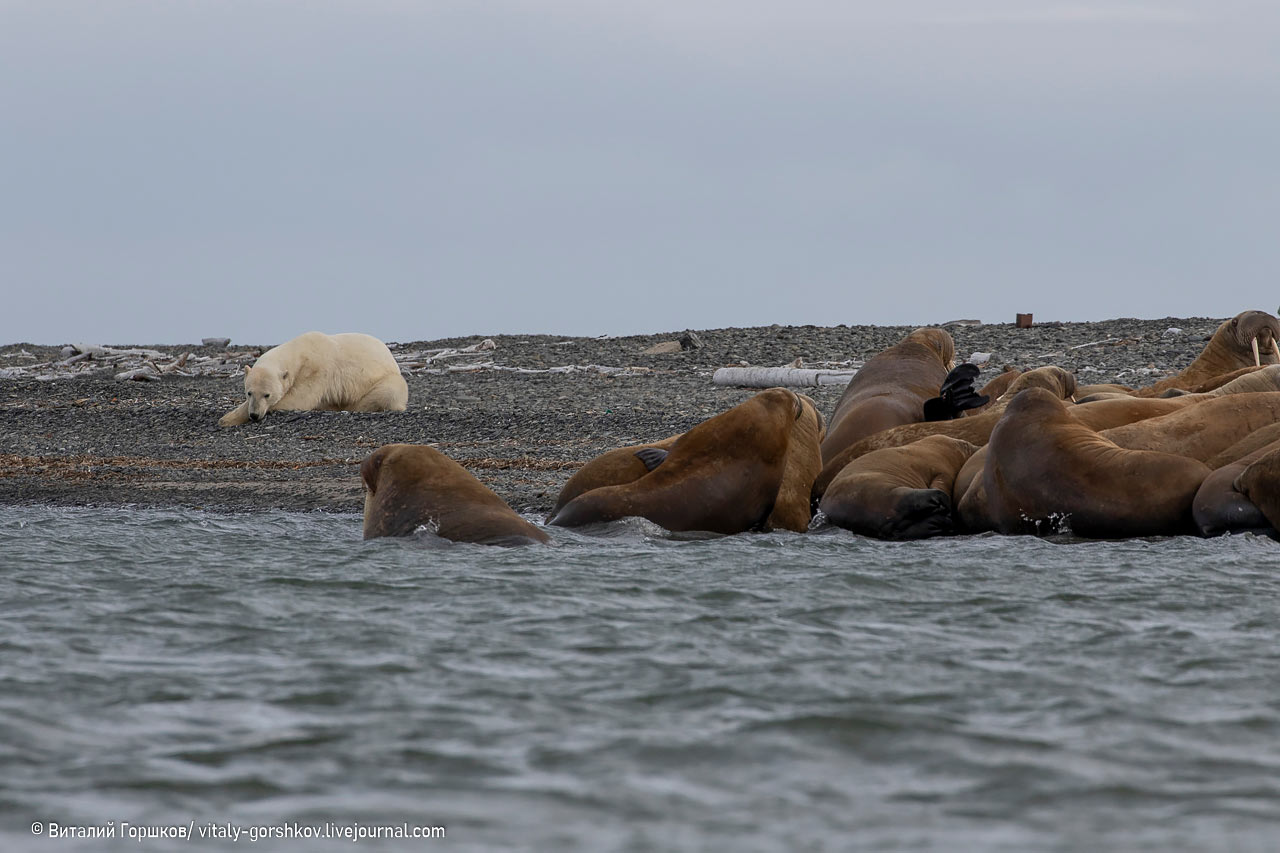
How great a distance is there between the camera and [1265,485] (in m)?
8.59

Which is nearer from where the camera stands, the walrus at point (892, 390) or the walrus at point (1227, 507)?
the walrus at point (1227, 507)

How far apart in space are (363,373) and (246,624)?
14.0 meters

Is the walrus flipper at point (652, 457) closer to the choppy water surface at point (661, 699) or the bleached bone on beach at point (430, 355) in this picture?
the choppy water surface at point (661, 699)

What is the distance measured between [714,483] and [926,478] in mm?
1713

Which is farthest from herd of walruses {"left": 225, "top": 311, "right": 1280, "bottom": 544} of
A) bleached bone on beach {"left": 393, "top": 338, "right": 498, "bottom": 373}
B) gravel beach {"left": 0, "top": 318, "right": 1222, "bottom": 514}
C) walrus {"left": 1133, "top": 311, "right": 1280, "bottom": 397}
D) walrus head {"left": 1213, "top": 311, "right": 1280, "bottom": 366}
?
bleached bone on beach {"left": 393, "top": 338, "right": 498, "bottom": 373}

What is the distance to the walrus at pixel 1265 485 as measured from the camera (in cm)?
855

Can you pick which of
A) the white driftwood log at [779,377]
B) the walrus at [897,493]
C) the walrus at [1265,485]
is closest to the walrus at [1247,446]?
the walrus at [1265,485]

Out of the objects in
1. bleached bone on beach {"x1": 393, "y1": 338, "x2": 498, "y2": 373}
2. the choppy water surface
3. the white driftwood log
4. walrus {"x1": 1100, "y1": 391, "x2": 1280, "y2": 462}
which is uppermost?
bleached bone on beach {"x1": 393, "y1": 338, "x2": 498, "y2": 373}

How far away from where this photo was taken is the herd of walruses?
8.98m

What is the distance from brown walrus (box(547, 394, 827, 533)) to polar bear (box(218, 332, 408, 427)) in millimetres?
9418

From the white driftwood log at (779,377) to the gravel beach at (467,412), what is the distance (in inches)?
11.7

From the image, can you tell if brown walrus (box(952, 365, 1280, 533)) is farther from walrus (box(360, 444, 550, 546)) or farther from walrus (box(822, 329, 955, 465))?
walrus (box(360, 444, 550, 546))

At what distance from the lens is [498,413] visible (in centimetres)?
1789

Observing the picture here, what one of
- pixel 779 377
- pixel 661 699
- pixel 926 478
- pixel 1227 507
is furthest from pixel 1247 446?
pixel 779 377
